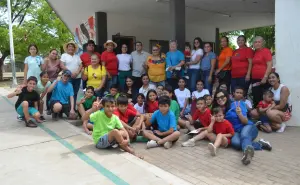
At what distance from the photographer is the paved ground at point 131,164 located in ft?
11.0

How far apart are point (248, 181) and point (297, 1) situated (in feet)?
13.3

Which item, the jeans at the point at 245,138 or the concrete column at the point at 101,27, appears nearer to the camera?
the jeans at the point at 245,138

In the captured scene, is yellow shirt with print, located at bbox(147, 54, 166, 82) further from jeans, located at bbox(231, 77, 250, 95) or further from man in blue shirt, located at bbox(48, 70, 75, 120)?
man in blue shirt, located at bbox(48, 70, 75, 120)

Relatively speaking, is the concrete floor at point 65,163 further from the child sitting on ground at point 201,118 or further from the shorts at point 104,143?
the child sitting on ground at point 201,118

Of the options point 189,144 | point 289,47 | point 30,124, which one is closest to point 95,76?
point 30,124

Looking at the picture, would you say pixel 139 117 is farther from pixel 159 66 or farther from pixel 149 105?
pixel 159 66

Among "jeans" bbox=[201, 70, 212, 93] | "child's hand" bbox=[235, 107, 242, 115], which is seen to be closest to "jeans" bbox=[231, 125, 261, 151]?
"child's hand" bbox=[235, 107, 242, 115]

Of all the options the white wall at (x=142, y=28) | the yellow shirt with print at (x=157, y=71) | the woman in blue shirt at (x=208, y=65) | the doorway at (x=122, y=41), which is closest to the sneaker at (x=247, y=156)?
the woman in blue shirt at (x=208, y=65)

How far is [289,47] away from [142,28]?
7.14 m

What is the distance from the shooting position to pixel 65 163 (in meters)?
3.76

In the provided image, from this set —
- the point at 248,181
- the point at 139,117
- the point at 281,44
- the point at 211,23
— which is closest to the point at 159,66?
the point at 139,117

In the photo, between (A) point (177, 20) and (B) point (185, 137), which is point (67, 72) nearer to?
(B) point (185, 137)

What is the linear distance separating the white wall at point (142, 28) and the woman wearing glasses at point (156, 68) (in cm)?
391

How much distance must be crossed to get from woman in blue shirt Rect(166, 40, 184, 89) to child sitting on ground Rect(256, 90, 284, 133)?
6.60 ft
